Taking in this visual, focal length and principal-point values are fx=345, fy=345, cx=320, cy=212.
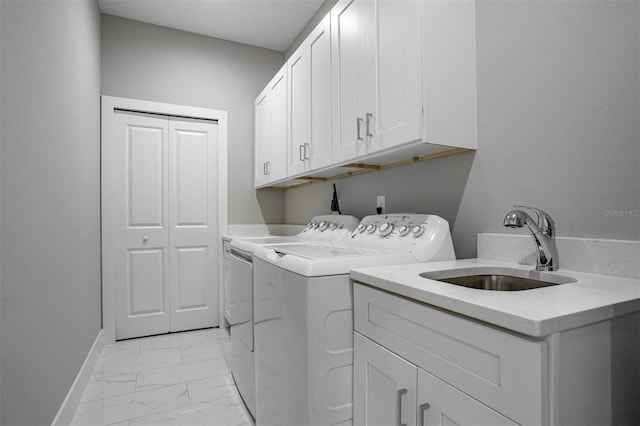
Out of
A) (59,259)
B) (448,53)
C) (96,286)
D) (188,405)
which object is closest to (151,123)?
(96,286)

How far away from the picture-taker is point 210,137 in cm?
331

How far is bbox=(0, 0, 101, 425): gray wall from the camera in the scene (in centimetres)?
106

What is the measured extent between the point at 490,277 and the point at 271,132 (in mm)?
2177

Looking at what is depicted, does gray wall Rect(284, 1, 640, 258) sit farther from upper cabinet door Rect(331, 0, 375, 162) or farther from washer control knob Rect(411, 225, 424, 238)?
upper cabinet door Rect(331, 0, 375, 162)

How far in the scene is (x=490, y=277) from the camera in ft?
3.89

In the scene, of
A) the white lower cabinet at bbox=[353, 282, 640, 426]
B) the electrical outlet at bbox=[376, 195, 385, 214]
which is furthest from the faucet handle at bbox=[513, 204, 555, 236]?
the electrical outlet at bbox=[376, 195, 385, 214]

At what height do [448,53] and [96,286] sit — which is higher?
[448,53]

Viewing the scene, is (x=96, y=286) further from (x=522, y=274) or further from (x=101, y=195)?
(x=522, y=274)

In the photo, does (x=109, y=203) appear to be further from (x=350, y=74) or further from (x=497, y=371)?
(x=497, y=371)

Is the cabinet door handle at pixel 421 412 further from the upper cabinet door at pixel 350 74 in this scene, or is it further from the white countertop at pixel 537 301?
the upper cabinet door at pixel 350 74

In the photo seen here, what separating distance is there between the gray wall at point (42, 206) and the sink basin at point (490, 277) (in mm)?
1302

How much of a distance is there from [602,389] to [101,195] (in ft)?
10.7

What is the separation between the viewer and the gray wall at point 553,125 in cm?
98

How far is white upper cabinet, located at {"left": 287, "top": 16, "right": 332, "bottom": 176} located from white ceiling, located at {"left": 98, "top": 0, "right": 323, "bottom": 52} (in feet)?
2.34
